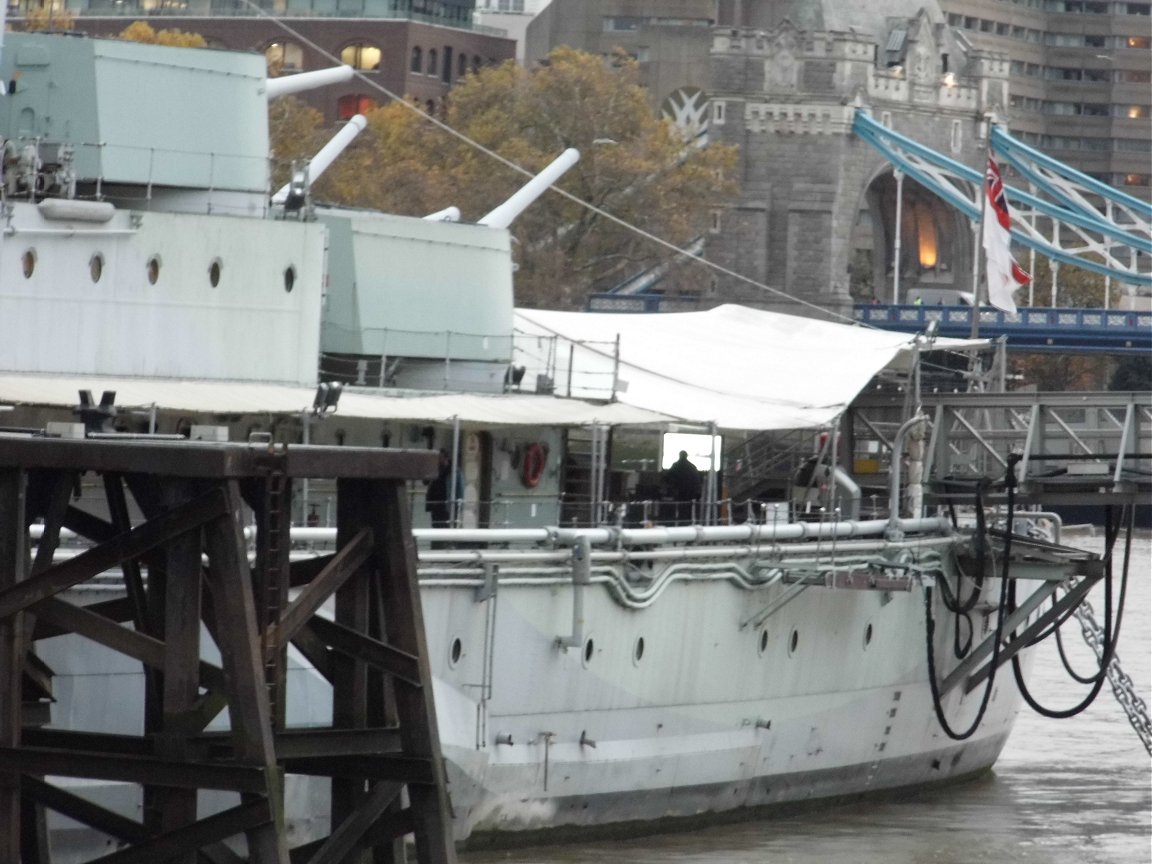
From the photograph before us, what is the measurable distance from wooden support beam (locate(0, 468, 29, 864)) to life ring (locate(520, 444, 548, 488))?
34.3 feet

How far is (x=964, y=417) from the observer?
30672mm

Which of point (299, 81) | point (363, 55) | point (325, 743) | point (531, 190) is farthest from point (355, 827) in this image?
point (363, 55)

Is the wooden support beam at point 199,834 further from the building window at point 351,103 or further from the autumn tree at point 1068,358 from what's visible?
the building window at point 351,103

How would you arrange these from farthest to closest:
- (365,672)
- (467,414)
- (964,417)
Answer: (964,417), (467,414), (365,672)

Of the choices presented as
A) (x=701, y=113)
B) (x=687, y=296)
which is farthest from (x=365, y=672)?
(x=701, y=113)

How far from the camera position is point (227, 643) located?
52.1 feet

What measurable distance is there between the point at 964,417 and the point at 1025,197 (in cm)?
6828

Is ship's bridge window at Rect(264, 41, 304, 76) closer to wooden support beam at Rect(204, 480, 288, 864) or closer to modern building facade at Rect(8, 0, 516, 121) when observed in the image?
modern building facade at Rect(8, 0, 516, 121)

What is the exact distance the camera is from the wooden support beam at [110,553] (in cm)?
1603

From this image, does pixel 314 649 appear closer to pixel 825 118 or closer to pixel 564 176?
pixel 564 176

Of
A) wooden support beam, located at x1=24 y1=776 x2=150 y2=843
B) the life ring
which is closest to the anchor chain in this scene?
the life ring

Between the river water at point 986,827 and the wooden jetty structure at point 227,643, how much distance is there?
19.0 feet

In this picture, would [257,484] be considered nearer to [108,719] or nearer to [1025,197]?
[108,719]

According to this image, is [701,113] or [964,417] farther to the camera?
[701,113]
